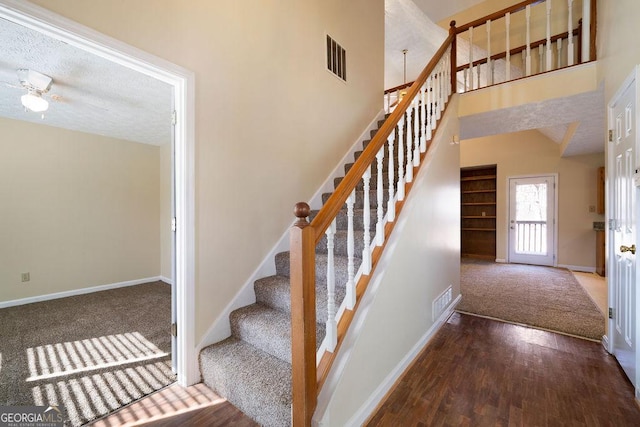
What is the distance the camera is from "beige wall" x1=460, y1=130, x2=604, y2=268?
4.98 meters

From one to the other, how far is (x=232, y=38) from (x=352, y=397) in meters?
2.49

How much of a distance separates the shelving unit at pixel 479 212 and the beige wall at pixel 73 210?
23.1 feet

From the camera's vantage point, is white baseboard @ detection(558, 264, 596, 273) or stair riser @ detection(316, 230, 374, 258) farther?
white baseboard @ detection(558, 264, 596, 273)

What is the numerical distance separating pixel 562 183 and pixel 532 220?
91 cm

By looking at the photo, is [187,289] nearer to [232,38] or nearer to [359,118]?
[232,38]

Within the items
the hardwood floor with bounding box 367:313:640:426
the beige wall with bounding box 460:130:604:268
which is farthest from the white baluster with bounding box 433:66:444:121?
the beige wall with bounding box 460:130:604:268

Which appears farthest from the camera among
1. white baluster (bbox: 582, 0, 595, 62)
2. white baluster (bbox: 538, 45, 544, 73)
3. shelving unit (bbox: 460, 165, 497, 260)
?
shelving unit (bbox: 460, 165, 497, 260)

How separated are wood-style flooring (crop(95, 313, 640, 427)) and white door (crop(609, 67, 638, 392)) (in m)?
0.23

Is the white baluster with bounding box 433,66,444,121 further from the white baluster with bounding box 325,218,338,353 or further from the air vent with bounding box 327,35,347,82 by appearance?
the white baluster with bounding box 325,218,338,353

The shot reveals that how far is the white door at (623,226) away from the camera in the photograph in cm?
161

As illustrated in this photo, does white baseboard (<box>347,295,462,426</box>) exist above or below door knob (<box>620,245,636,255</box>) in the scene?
below

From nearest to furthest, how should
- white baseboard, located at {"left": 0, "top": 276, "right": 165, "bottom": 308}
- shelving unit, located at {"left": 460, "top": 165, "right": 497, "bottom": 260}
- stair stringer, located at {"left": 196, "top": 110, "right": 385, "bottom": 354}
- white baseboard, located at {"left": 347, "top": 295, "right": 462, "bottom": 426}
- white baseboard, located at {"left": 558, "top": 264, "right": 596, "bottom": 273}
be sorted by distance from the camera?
white baseboard, located at {"left": 347, "top": 295, "right": 462, "bottom": 426} < stair stringer, located at {"left": 196, "top": 110, "right": 385, "bottom": 354} < white baseboard, located at {"left": 0, "top": 276, "right": 165, "bottom": 308} < white baseboard, located at {"left": 558, "top": 264, "right": 596, "bottom": 273} < shelving unit, located at {"left": 460, "top": 165, "right": 497, "bottom": 260}

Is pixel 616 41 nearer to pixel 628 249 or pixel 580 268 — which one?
pixel 628 249

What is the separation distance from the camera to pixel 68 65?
80.0 inches
